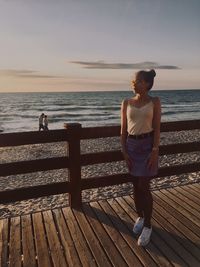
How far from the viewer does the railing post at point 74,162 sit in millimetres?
5191

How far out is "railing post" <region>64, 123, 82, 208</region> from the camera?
17.0ft

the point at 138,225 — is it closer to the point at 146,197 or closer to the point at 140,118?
the point at 146,197

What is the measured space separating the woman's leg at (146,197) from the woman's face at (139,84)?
4.05 feet

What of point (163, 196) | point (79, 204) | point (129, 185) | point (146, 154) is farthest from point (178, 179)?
point (146, 154)

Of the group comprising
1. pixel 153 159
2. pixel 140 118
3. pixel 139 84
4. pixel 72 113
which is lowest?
pixel 72 113

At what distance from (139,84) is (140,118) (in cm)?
45

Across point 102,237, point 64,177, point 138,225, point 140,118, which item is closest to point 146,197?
point 138,225

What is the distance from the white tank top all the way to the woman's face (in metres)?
0.20

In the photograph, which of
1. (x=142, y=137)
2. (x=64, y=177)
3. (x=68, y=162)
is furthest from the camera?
(x=64, y=177)

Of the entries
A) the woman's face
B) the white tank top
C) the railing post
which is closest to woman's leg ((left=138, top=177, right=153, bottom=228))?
the white tank top

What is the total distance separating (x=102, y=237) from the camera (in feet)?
14.6

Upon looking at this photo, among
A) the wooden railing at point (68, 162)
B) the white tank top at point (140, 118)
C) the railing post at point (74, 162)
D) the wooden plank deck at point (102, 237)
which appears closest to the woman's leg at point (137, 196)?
the wooden plank deck at point (102, 237)

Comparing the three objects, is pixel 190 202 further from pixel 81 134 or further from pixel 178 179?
pixel 178 179

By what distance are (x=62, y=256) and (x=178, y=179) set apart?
805cm
